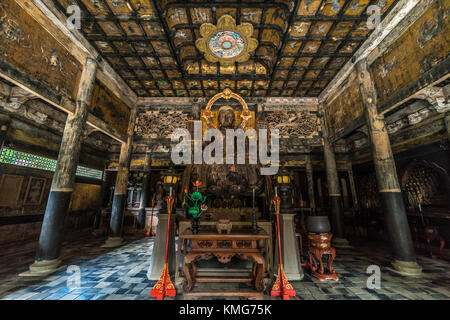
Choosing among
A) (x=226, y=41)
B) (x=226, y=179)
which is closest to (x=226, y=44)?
(x=226, y=41)

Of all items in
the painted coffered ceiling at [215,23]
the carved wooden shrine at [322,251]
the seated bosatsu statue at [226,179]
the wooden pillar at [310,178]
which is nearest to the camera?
the carved wooden shrine at [322,251]

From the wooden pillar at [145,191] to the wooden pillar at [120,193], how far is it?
1173 millimetres

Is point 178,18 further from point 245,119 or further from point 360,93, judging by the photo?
point 360,93

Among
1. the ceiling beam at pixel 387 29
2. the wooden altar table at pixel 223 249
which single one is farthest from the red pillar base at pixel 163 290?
the ceiling beam at pixel 387 29

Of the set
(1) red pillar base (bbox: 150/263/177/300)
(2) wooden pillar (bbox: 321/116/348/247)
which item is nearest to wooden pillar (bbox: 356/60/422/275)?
(2) wooden pillar (bbox: 321/116/348/247)

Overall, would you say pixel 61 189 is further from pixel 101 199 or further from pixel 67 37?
pixel 101 199

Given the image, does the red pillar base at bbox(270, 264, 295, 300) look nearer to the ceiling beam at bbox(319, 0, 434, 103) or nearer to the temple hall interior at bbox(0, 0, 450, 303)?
the temple hall interior at bbox(0, 0, 450, 303)

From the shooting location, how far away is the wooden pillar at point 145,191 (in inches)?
342

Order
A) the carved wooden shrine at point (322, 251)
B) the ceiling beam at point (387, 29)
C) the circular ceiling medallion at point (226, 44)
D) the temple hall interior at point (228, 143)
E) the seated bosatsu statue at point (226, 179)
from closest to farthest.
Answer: the temple hall interior at point (228, 143)
the carved wooden shrine at point (322, 251)
the ceiling beam at point (387, 29)
the circular ceiling medallion at point (226, 44)
the seated bosatsu statue at point (226, 179)

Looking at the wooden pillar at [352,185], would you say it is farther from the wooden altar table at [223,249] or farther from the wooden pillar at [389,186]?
the wooden altar table at [223,249]

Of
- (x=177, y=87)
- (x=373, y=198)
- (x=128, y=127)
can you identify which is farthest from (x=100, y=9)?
(x=373, y=198)

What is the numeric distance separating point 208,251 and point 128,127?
704cm

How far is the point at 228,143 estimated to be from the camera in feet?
20.9

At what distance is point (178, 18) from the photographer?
481cm
